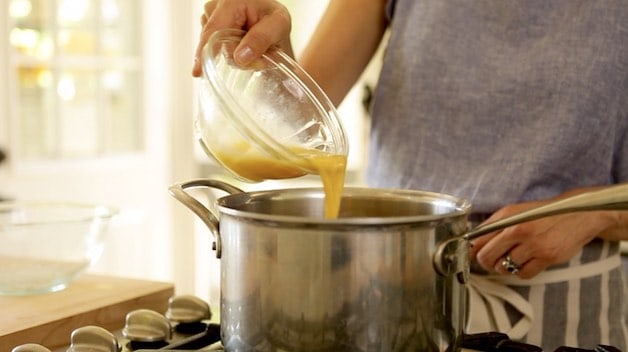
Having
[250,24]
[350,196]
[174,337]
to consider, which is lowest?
[174,337]

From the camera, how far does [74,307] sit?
0.81 metres

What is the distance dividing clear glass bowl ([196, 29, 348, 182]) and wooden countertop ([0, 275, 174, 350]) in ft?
0.67

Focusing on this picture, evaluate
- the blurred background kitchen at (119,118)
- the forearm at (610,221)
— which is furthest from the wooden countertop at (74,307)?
the blurred background kitchen at (119,118)

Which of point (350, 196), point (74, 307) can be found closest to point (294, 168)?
point (350, 196)

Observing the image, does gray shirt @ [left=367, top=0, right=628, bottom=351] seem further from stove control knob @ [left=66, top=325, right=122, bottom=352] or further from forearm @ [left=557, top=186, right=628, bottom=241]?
stove control knob @ [left=66, top=325, right=122, bottom=352]

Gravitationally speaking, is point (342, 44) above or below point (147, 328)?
above

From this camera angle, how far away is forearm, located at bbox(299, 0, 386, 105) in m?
1.08

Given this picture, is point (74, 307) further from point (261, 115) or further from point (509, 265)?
point (509, 265)

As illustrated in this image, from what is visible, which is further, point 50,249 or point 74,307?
point 50,249

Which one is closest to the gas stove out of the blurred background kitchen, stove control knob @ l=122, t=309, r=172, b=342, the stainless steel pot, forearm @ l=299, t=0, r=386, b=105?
stove control knob @ l=122, t=309, r=172, b=342

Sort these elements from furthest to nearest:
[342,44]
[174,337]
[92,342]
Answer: [342,44], [174,337], [92,342]

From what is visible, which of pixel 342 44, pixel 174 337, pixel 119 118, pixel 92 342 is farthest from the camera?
pixel 119 118

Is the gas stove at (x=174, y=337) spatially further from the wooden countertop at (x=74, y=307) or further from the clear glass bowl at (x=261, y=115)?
the clear glass bowl at (x=261, y=115)

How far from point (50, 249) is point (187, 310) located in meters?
0.25
